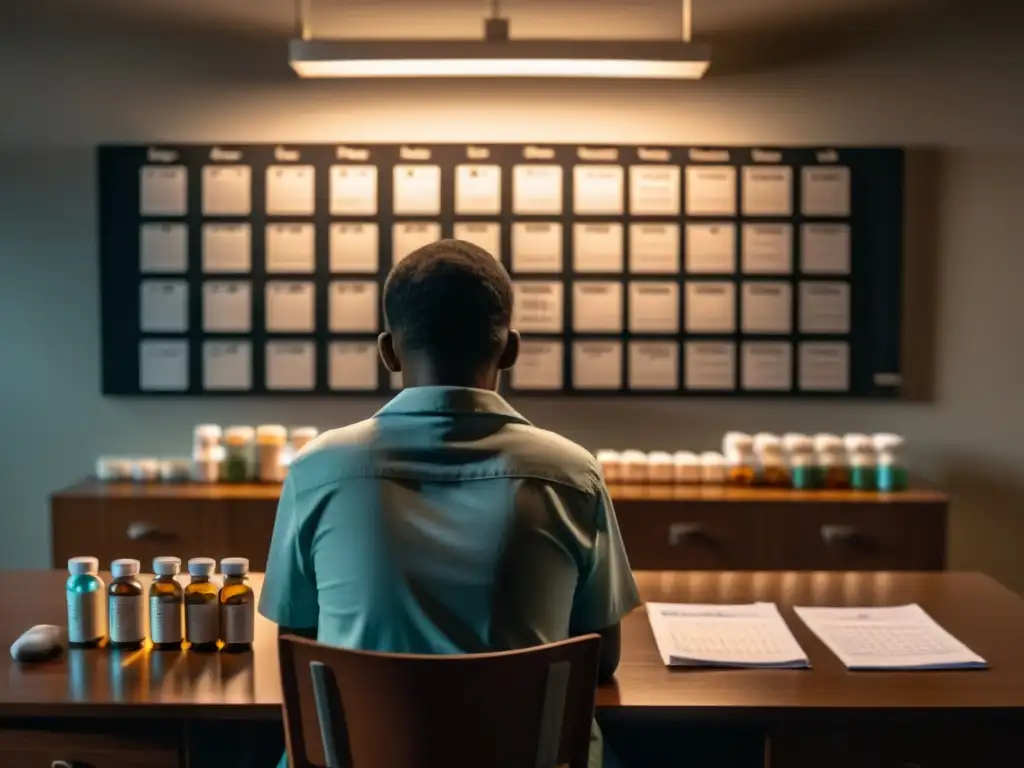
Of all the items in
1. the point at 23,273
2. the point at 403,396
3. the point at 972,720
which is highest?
the point at 23,273

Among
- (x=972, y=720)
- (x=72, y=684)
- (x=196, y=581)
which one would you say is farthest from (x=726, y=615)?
(x=72, y=684)

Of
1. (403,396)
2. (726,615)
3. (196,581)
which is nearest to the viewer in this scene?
(403,396)

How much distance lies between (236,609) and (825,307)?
7.90 ft

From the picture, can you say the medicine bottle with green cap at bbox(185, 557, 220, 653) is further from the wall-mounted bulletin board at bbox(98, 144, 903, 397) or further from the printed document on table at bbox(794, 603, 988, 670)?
the wall-mounted bulletin board at bbox(98, 144, 903, 397)

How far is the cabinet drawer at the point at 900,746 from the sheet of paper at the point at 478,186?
7.51ft

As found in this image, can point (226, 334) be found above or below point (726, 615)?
above

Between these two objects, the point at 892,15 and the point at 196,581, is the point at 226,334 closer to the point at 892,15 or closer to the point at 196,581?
the point at 196,581

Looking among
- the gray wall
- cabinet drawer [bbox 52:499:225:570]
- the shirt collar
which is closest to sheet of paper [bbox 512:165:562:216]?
the gray wall

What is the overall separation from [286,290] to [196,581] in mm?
2015

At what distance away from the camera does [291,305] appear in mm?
3584

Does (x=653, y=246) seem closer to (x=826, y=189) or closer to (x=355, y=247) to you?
(x=826, y=189)

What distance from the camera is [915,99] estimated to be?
3.51 metres

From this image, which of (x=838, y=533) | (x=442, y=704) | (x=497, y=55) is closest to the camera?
(x=442, y=704)

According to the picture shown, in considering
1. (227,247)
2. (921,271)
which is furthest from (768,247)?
(227,247)
